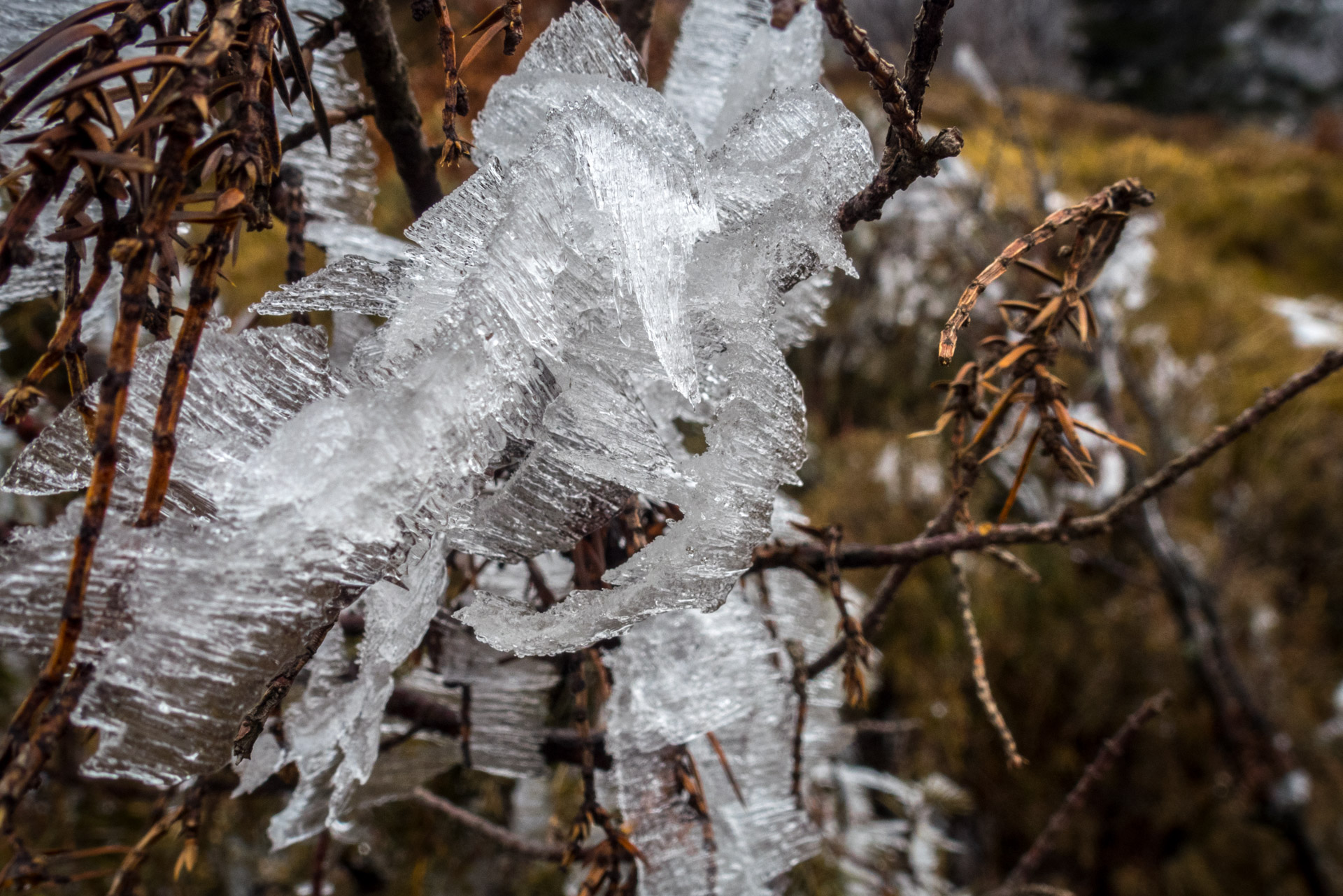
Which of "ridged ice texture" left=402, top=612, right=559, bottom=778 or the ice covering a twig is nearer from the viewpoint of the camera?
"ridged ice texture" left=402, top=612, right=559, bottom=778

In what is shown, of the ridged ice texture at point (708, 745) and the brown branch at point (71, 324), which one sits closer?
the brown branch at point (71, 324)

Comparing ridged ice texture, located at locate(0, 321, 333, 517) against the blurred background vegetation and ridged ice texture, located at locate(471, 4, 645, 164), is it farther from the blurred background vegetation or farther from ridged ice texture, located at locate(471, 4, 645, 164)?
the blurred background vegetation

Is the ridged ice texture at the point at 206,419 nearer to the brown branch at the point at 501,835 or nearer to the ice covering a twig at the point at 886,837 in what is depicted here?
the brown branch at the point at 501,835

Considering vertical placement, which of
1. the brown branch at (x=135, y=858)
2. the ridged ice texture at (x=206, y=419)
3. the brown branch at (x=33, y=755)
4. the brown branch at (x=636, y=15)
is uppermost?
the brown branch at (x=636, y=15)

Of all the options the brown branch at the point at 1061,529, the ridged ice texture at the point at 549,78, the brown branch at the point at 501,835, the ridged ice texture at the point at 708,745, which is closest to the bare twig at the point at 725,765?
the ridged ice texture at the point at 708,745

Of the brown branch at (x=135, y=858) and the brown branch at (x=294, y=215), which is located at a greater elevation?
the brown branch at (x=294, y=215)

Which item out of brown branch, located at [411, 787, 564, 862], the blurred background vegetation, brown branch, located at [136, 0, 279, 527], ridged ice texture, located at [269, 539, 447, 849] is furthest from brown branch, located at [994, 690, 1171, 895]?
brown branch, located at [136, 0, 279, 527]

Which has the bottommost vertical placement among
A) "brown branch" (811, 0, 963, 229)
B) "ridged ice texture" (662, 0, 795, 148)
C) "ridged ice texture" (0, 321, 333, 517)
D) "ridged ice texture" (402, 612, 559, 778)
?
"ridged ice texture" (402, 612, 559, 778)

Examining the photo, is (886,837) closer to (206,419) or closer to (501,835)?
(501,835)
